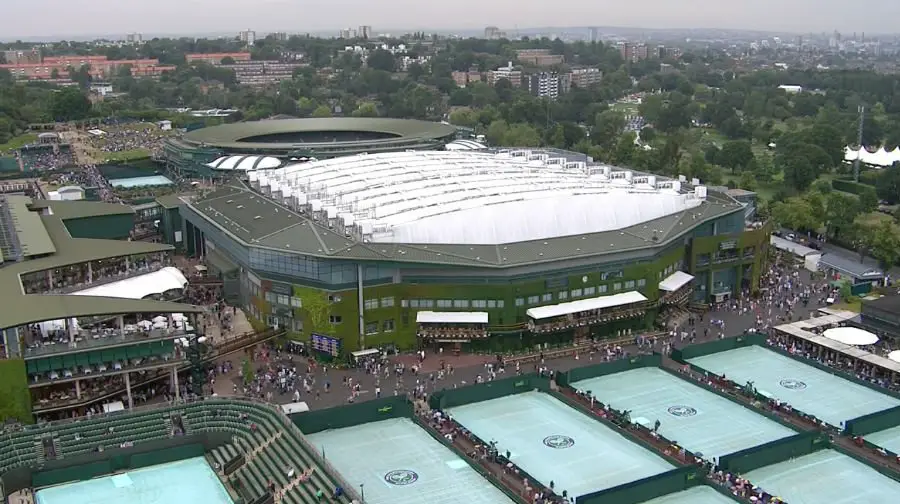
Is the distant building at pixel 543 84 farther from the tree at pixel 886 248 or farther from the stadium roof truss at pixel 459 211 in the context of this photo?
the tree at pixel 886 248

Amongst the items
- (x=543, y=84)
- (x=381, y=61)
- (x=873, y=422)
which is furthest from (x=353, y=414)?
(x=381, y=61)

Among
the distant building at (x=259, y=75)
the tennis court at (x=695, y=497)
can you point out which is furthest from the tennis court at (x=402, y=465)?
the distant building at (x=259, y=75)

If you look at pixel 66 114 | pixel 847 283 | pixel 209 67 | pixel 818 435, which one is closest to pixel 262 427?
pixel 818 435

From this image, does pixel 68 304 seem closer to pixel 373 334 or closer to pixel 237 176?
pixel 373 334

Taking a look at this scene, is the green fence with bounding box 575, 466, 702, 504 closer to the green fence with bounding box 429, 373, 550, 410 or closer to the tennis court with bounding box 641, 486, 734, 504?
the tennis court with bounding box 641, 486, 734, 504

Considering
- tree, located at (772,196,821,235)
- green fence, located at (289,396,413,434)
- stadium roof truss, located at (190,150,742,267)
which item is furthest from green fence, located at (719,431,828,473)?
tree, located at (772,196,821,235)

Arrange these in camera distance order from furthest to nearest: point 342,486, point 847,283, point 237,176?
point 237,176 → point 847,283 → point 342,486
